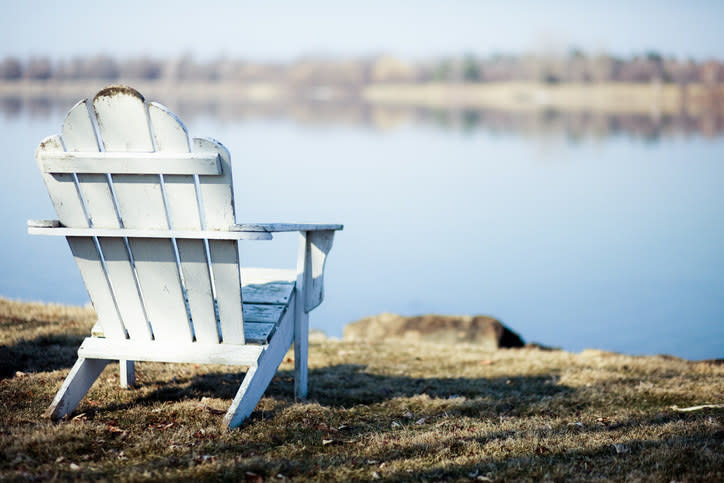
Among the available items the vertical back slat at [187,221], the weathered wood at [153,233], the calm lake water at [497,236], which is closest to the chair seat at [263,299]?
the vertical back slat at [187,221]

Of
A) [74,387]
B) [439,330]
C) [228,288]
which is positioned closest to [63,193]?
[228,288]

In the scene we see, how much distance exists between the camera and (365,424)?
12.9ft

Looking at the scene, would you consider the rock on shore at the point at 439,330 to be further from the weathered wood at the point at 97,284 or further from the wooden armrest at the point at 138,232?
the wooden armrest at the point at 138,232

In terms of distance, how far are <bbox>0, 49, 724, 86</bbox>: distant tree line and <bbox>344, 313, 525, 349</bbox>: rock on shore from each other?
87062 millimetres

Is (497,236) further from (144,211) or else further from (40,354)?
(144,211)

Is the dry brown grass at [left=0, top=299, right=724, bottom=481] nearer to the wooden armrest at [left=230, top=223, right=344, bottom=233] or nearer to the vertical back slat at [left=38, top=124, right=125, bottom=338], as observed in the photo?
the vertical back slat at [left=38, top=124, right=125, bottom=338]

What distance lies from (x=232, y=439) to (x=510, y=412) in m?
1.94

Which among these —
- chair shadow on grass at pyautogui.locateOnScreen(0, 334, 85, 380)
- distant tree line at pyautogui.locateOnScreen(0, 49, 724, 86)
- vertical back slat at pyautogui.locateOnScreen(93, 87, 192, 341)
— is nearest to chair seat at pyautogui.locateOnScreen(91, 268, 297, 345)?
vertical back slat at pyautogui.locateOnScreen(93, 87, 192, 341)

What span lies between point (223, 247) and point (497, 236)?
14.5 meters

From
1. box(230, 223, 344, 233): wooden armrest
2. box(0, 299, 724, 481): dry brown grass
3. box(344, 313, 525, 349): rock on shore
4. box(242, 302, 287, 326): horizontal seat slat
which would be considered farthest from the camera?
box(344, 313, 525, 349): rock on shore

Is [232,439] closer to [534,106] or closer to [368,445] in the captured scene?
[368,445]

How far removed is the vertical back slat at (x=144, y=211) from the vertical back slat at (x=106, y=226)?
46 millimetres

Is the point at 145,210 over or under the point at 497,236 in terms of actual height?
over

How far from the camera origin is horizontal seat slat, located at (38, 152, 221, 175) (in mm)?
3168
